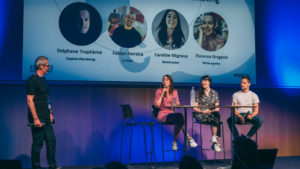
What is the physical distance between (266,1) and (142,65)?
2.74 metres

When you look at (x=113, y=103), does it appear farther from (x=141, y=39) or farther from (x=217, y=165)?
(x=217, y=165)

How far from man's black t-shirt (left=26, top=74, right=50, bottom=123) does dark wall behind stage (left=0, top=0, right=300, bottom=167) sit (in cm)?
122

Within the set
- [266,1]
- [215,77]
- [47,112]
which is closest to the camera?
[47,112]

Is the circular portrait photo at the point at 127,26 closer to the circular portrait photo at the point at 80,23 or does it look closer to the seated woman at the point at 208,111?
the circular portrait photo at the point at 80,23

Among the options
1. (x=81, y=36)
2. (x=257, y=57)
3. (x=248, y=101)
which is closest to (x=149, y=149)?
(x=248, y=101)

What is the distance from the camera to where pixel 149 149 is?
5457 mm

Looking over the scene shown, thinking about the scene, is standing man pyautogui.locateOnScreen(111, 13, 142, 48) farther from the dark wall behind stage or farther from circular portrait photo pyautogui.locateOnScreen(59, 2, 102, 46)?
the dark wall behind stage

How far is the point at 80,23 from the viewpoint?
17.3 feet

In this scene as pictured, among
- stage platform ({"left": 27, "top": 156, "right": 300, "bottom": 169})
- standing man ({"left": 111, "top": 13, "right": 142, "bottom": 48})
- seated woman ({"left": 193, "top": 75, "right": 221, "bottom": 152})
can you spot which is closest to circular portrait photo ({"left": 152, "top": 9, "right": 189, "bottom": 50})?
standing man ({"left": 111, "top": 13, "right": 142, "bottom": 48})

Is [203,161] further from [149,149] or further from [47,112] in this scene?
[47,112]

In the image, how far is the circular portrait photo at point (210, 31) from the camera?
5750mm

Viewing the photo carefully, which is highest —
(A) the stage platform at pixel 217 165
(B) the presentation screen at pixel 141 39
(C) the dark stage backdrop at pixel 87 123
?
(B) the presentation screen at pixel 141 39

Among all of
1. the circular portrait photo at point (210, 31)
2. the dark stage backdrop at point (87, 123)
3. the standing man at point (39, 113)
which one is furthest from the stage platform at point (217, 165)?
the circular portrait photo at point (210, 31)

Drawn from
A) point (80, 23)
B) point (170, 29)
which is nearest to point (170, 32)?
point (170, 29)
